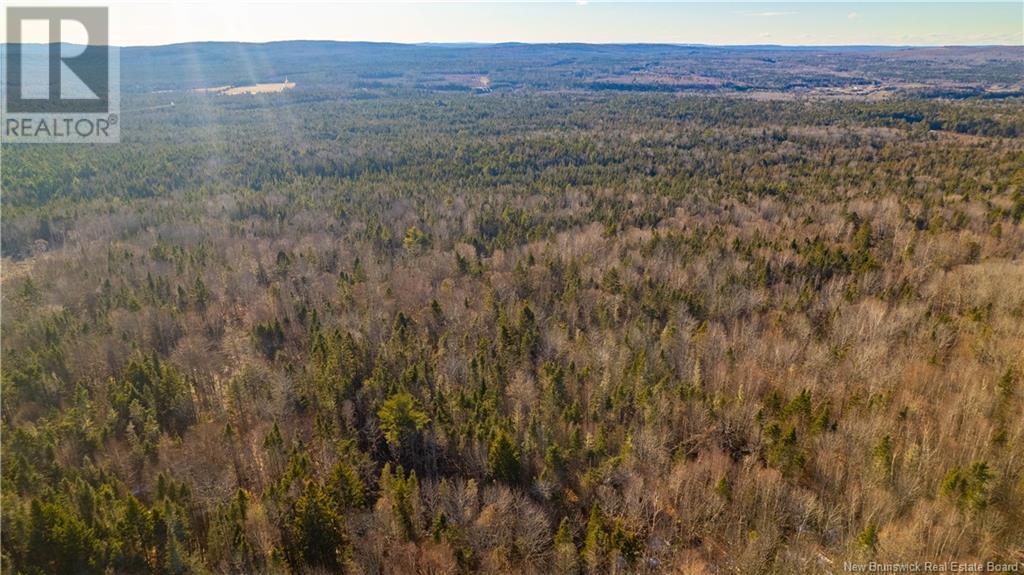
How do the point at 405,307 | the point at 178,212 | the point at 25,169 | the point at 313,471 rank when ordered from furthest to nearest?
the point at 25,169, the point at 178,212, the point at 405,307, the point at 313,471

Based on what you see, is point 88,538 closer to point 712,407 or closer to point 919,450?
point 712,407

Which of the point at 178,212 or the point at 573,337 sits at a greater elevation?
the point at 178,212

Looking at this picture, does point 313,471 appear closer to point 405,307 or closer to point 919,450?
point 405,307

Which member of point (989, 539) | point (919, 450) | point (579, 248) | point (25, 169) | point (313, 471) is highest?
point (25, 169)

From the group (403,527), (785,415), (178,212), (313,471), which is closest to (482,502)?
(403,527)

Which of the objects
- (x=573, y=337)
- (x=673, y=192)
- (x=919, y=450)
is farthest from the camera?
(x=673, y=192)

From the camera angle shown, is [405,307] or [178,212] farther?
[178,212]
